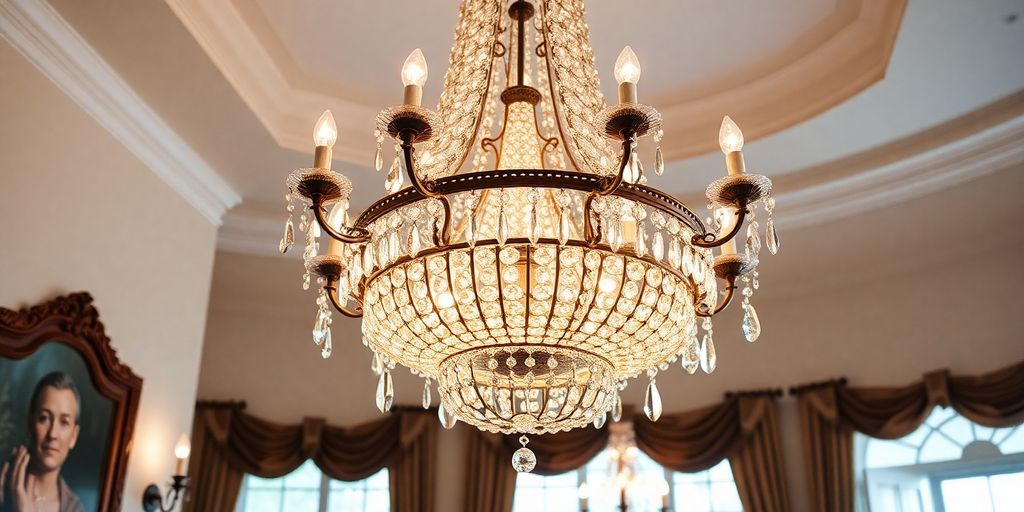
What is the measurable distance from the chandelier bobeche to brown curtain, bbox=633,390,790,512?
296cm

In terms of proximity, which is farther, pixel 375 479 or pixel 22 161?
pixel 375 479

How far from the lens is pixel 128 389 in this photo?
3639 mm

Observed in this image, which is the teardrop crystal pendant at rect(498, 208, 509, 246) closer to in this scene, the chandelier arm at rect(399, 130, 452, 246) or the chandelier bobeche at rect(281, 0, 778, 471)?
the chandelier bobeche at rect(281, 0, 778, 471)

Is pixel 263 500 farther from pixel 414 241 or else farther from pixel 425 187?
pixel 425 187

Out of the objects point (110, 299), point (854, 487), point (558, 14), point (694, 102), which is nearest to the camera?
point (558, 14)

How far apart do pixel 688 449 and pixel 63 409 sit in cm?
335

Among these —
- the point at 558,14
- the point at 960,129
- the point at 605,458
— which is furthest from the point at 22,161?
the point at 960,129

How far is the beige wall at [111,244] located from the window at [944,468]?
145 inches

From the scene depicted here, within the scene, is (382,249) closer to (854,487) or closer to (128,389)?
(128,389)

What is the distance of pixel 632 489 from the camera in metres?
5.35

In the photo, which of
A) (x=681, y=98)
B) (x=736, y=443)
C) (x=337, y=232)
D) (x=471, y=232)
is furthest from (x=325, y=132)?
(x=736, y=443)

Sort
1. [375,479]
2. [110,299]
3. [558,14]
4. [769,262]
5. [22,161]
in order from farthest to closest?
[375,479] < [769,262] < [110,299] < [22,161] < [558,14]

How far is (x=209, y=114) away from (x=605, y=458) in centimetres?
309

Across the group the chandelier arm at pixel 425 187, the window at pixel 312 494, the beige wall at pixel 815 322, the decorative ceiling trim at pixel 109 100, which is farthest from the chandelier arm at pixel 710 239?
the window at pixel 312 494
